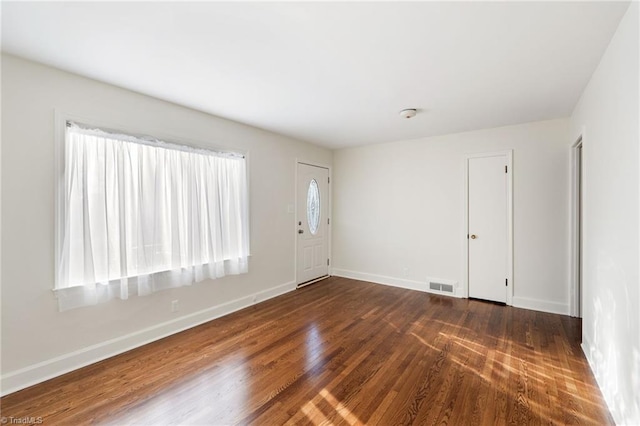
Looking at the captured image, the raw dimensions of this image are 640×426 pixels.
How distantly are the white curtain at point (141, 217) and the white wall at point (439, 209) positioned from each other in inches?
97.3

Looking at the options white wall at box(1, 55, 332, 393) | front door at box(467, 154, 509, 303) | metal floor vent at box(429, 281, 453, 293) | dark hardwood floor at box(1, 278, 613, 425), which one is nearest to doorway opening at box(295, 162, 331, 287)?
dark hardwood floor at box(1, 278, 613, 425)

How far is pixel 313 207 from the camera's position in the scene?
535 centimetres

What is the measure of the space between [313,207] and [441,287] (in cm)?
259

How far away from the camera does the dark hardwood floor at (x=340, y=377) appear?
1.90 metres

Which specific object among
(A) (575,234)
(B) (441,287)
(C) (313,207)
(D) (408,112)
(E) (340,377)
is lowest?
(E) (340,377)

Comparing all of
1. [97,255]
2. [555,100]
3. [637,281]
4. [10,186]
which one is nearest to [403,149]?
[555,100]

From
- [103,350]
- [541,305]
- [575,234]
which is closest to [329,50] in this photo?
[103,350]

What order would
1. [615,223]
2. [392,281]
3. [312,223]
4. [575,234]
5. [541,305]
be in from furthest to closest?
[312,223] → [392,281] → [541,305] → [575,234] → [615,223]

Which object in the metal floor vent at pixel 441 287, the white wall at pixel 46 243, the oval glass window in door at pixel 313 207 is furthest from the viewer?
the oval glass window in door at pixel 313 207

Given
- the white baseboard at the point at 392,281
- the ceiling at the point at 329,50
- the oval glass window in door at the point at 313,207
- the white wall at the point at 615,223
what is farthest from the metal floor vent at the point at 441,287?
the ceiling at the point at 329,50

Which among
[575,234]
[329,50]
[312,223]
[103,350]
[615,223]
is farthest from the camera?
[312,223]

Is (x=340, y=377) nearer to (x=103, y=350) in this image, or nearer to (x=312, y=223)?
(x=103, y=350)

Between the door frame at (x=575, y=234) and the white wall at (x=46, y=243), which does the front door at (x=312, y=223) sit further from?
the door frame at (x=575, y=234)

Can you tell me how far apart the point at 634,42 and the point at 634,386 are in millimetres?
1923
